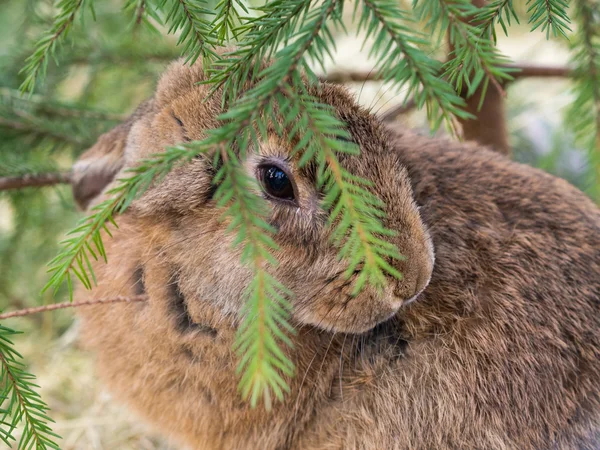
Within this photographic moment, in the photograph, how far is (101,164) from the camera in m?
2.28

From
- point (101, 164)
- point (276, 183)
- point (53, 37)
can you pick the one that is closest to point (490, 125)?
point (276, 183)

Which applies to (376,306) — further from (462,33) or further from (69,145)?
(69,145)

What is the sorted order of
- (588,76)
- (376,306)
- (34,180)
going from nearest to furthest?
(376,306) → (588,76) → (34,180)

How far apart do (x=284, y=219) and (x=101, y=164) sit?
3.15ft

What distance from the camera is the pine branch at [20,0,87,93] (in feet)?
4.88

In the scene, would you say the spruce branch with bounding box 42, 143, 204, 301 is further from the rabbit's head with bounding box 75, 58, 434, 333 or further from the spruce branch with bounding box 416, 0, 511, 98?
the spruce branch with bounding box 416, 0, 511, 98

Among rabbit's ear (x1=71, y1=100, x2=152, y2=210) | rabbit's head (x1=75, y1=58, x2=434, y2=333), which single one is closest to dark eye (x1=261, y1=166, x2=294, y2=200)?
rabbit's head (x1=75, y1=58, x2=434, y2=333)

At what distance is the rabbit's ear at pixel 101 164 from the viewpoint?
2.23 meters

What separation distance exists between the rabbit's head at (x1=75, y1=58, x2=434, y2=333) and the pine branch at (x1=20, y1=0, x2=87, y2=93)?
1.29 ft

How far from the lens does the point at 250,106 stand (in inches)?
47.9

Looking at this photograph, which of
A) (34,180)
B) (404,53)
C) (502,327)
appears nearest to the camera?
(404,53)

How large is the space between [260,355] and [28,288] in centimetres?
371

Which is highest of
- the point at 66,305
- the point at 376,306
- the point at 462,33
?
the point at 462,33

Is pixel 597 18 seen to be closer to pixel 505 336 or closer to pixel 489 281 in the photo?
pixel 489 281
